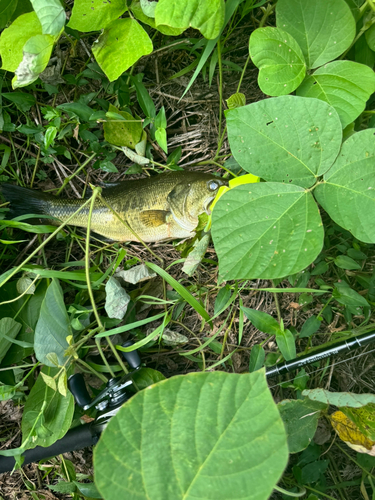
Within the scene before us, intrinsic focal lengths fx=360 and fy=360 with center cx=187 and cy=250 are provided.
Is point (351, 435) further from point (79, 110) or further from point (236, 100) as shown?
point (79, 110)

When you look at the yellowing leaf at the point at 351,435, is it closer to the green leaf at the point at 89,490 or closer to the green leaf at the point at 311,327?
the green leaf at the point at 311,327

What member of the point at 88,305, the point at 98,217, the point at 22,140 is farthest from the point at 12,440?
the point at 22,140

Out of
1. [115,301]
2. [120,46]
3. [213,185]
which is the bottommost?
[115,301]

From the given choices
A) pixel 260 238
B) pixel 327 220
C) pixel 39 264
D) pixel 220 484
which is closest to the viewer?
pixel 220 484

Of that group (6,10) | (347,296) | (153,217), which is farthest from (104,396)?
(6,10)

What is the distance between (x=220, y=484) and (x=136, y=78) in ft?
6.62

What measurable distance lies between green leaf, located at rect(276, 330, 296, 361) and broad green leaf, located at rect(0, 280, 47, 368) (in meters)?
1.41

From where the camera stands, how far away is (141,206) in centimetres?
220

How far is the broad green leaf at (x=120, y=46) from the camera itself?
5.62 ft

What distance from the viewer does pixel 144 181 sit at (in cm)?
220

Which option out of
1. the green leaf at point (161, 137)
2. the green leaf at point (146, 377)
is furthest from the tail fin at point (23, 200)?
the green leaf at point (146, 377)

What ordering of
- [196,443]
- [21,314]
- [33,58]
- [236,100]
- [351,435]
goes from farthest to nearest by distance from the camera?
[21,314]
[236,100]
[351,435]
[33,58]
[196,443]

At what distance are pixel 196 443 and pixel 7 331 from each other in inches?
58.6

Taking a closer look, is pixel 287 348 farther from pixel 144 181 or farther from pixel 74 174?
pixel 74 174
